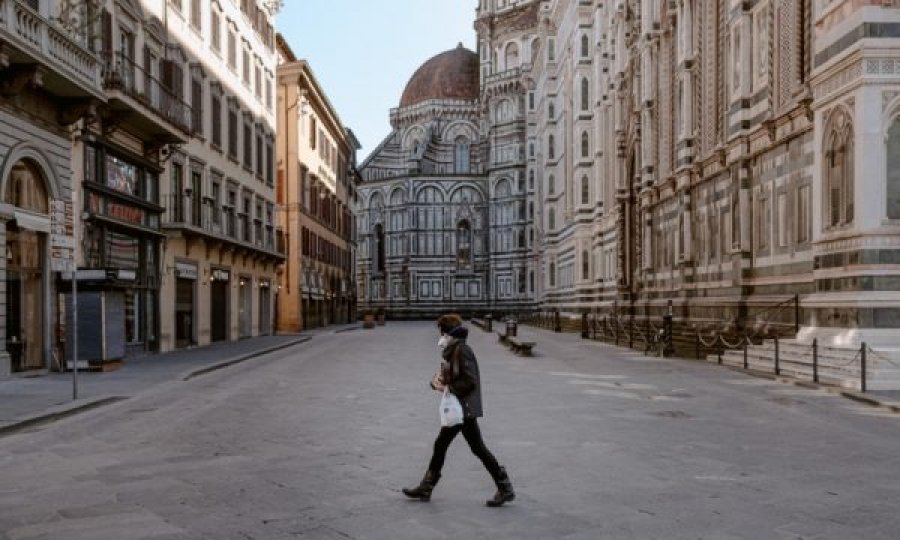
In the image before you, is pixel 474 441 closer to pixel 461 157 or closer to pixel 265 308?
pixel 265 308

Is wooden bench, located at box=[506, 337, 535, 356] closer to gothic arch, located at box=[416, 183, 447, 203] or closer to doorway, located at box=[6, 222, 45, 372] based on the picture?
doorway, located at box=[6, 222, 45, 372]

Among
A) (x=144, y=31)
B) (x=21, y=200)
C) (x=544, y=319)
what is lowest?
(x=544, y=319)

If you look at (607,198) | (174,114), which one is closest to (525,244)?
(607,198)

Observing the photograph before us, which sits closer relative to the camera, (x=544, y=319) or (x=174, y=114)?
(x=174, y=114)

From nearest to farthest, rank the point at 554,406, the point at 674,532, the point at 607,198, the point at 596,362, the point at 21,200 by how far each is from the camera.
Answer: the point at 674,532 < the point at 554,406 < the point at 21,200 < the point at 596,362 < the point at 607,198

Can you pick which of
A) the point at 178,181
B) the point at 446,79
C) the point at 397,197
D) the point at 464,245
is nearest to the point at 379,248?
the point at 397,197

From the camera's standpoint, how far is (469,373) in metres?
7.29

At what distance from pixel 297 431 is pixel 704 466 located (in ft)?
16.9

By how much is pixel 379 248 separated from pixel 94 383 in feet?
285

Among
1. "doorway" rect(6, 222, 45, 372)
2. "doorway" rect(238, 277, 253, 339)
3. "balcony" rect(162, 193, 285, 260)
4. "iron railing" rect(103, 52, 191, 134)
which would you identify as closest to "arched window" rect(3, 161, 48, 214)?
"doorway" rect(6, 222, 45, 372)

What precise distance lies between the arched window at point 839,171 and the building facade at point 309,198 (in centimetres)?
3449

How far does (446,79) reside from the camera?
110 metres

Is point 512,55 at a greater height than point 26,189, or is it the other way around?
point 512,55

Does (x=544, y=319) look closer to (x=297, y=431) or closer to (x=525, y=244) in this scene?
(x=525, y=244)
